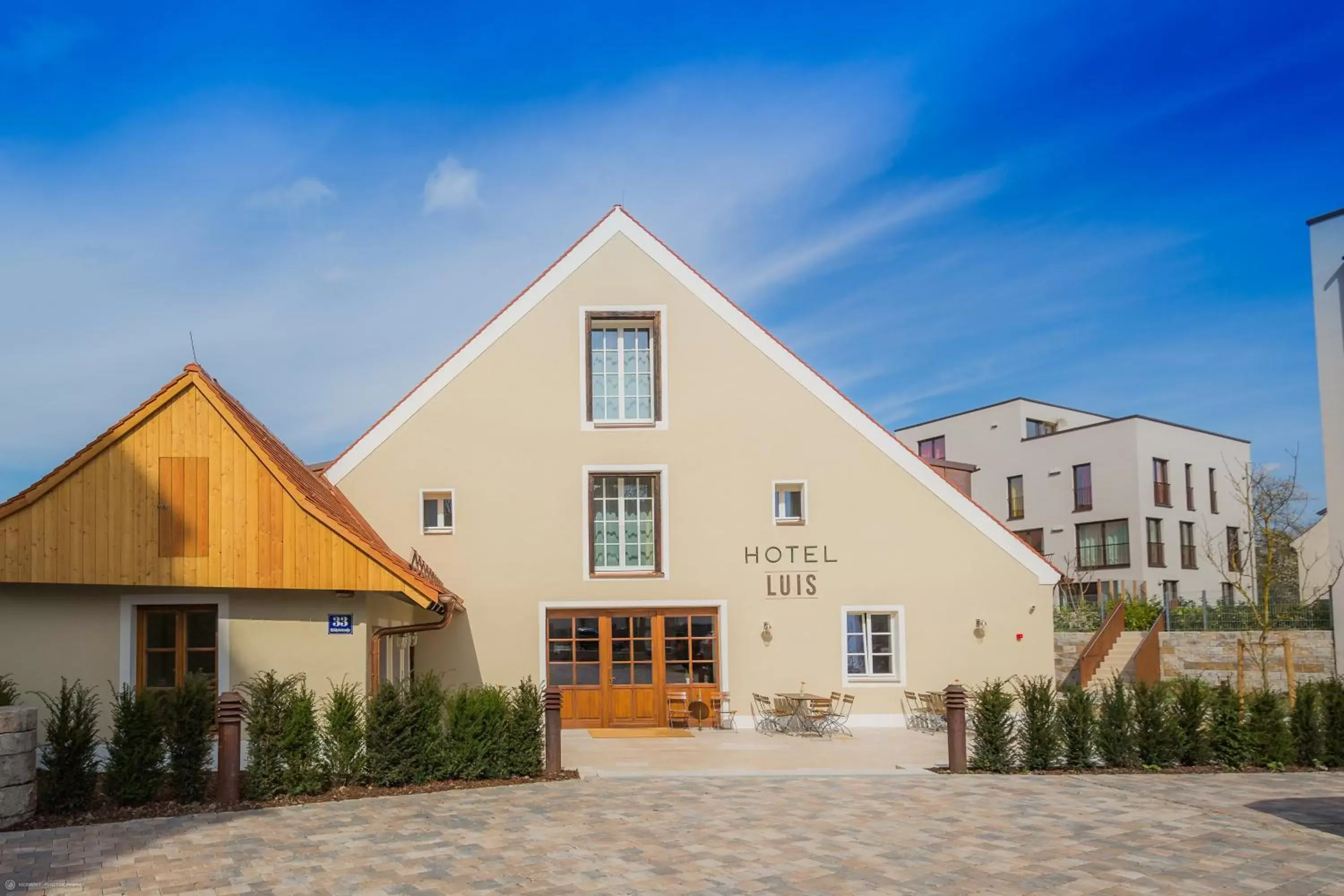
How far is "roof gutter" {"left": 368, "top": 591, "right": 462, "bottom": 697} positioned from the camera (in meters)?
14.1

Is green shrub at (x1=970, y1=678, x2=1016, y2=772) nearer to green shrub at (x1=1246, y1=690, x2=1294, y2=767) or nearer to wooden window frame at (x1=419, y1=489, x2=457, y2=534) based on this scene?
green shrub at (x1=1246, y1=690, x2=1294, y2=767)

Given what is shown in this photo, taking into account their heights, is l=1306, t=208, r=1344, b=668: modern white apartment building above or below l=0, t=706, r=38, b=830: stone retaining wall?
above

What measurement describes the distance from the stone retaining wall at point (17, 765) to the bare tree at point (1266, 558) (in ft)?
49.6

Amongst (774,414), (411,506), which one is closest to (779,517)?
(774,414)

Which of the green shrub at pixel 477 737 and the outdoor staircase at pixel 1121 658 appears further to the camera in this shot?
the outdoor staircase at pixel 1121 658

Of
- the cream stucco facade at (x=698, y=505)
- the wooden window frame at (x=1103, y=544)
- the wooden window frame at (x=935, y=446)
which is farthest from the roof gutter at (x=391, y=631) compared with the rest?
the wooden window frame at (x=935, y=446)

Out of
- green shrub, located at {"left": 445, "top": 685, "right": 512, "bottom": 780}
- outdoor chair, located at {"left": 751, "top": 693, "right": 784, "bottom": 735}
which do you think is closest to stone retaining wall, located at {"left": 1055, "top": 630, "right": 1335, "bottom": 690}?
outdoor chair, located at {"left": 751, "top": 693, "right": 784, "bottom": 735}

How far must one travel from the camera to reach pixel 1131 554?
38.6 m

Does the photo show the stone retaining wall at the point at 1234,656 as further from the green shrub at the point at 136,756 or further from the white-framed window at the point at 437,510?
the green shrub at the point at 136,756

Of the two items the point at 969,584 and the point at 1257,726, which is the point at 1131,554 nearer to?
the point at 969,584

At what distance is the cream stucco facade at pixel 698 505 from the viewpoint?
19.6 metres

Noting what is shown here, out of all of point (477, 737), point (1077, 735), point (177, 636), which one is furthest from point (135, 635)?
point (1077, 735)

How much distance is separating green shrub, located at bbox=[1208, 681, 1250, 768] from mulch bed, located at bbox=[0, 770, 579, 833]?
27.7ft

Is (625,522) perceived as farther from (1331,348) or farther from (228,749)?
(1331,348)
